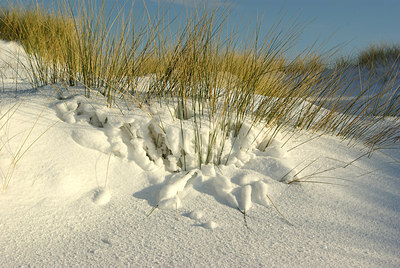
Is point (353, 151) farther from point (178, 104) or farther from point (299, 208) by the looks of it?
point (178, 104)

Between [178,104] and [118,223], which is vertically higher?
[178,104]

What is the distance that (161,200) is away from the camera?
4.66 feet

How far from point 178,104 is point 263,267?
952 millimetres

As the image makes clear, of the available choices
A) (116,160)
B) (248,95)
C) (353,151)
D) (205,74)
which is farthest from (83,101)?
(353,151)

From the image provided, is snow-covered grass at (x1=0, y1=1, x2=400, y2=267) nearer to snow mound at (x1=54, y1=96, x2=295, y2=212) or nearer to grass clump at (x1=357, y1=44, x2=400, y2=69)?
snow mound at (x1=54, y1=96, x2=295, y2=212)

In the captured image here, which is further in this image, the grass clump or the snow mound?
the grass clump

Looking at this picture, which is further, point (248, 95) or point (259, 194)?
point (248, 95)

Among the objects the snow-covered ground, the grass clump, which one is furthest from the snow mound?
the grass clump

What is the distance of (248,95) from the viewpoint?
1956mm

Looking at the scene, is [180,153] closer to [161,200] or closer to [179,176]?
[179,176]

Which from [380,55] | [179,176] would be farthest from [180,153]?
[380,55]

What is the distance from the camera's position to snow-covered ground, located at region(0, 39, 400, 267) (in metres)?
1.16

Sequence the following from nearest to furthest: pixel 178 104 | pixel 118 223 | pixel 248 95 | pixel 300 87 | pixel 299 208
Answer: pixel 118 223, pixel 299 208, pixel 178 104, pixel 248 95, pixel 300 87

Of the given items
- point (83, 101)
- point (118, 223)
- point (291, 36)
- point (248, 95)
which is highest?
point (291, 36)
